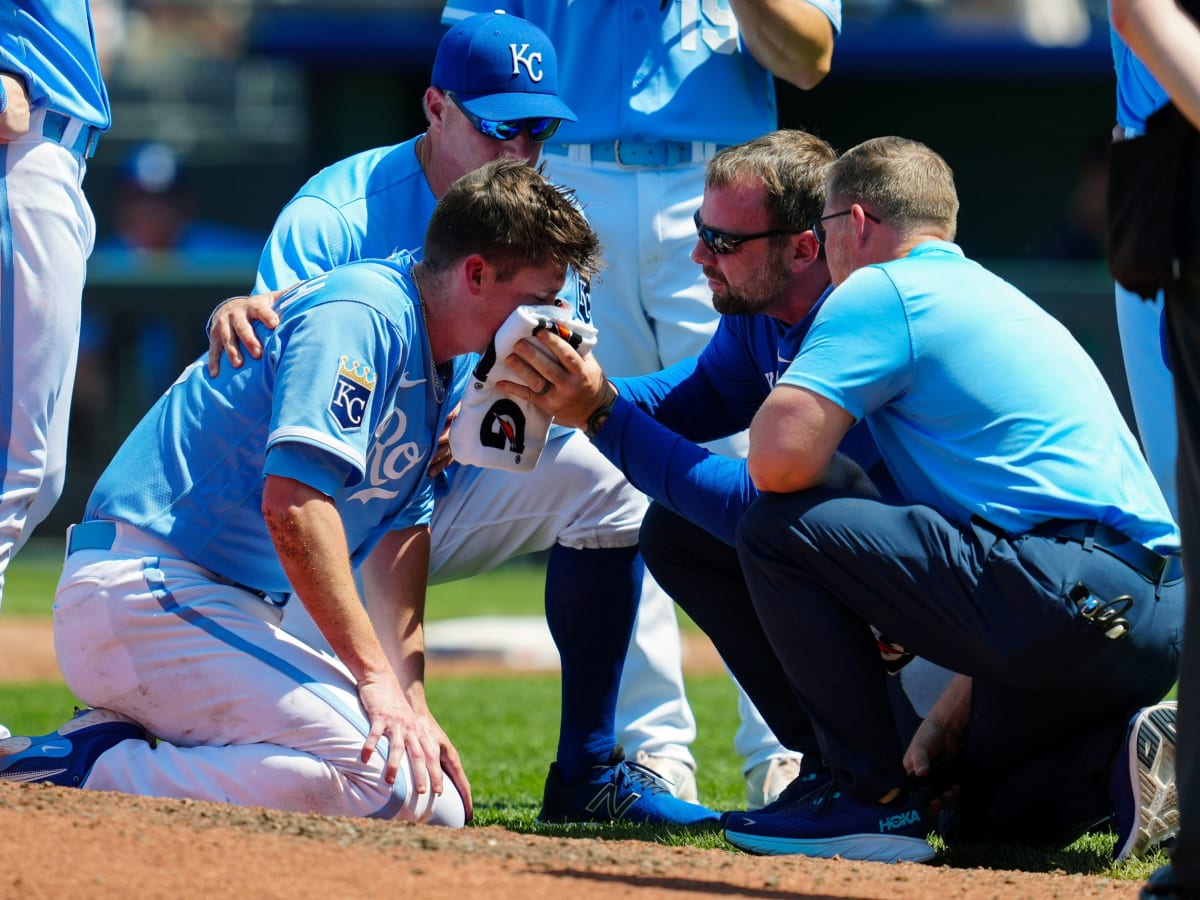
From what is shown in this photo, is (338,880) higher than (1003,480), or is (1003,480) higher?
(1003,480)

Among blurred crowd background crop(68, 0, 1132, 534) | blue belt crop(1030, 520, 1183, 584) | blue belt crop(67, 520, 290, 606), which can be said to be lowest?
blue belt crop(67, 520, 290, 606)

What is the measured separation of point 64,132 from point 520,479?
145 centimetres

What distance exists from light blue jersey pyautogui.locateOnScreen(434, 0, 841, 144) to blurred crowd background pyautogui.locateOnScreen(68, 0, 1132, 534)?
8926 millimetres

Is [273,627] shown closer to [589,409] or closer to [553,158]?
[589,409]

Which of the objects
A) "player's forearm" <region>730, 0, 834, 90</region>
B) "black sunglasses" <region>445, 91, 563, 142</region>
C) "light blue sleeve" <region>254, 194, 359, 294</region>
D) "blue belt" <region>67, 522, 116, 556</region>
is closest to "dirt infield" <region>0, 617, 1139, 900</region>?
"blue belt" <region>67, 522, 116, 556</region>

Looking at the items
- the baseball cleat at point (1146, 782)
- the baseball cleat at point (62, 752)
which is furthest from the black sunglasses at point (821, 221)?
the baseball cleat at point (62, 752)

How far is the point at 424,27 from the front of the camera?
51.0 ft

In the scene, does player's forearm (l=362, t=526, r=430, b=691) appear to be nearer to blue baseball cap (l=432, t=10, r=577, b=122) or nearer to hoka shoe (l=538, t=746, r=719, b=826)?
hoka shoe (l=538, t=746, r=719, b=826)

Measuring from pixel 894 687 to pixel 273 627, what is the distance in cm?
160

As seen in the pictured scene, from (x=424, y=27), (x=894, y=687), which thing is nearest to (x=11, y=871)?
(x=894, y=687)

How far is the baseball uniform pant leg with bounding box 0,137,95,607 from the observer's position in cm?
388

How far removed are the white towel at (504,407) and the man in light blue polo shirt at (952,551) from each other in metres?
0.55

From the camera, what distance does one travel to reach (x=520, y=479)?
14.5ft

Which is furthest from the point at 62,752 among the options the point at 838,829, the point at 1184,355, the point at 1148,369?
the point at 1148,369
